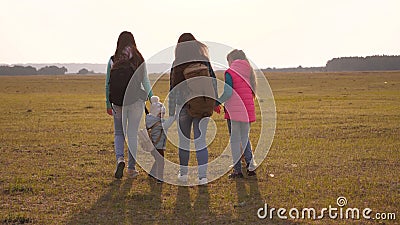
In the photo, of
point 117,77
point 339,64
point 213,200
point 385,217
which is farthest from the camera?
point 339,64

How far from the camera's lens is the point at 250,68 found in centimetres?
917

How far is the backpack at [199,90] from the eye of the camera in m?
8.39

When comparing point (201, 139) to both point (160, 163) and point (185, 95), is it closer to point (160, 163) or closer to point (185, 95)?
point (185, 95)

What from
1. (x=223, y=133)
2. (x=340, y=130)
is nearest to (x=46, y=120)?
(x=223, y=133)

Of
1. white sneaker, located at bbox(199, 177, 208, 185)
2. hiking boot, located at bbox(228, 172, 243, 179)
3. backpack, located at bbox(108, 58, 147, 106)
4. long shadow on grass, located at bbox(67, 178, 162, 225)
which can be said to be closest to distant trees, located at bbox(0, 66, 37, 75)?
backpack, located at bbox(108, 58, 147, 106)

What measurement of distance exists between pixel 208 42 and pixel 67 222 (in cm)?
349

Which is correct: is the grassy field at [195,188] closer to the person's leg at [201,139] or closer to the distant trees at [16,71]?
the person's leg at [201,139]

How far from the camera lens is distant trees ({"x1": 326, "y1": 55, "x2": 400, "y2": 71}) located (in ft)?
557

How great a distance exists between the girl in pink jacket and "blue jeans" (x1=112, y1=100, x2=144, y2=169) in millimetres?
1323

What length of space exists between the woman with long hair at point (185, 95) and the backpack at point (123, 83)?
2.09ft

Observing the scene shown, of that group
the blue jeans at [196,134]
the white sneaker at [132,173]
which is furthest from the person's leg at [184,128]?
the white sneaker at [132,173]

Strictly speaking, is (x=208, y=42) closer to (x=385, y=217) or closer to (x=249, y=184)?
(x=249, y=184)

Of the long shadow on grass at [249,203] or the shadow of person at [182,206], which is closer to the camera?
the long shadow on grass at [249,203]

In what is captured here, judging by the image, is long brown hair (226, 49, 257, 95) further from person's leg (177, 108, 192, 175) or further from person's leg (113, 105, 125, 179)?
person's leg (113, 105, 125, 179)
